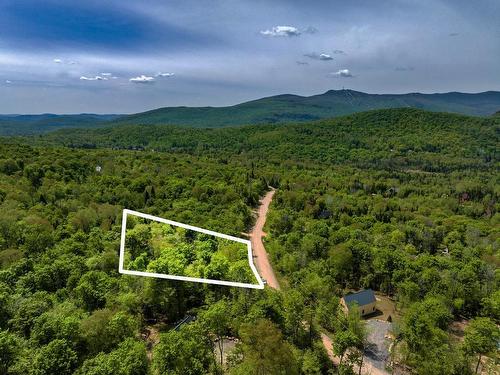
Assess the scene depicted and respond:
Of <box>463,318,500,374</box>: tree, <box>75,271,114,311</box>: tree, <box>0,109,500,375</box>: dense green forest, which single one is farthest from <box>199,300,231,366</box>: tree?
<box>463,318,500,374</box>: tree

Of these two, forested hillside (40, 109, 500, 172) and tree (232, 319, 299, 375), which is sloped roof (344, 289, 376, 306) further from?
forested hillside (40, 109, 500, 172)

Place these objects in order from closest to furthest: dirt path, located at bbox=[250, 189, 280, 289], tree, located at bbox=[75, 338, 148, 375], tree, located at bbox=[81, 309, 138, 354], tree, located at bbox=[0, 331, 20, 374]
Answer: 1. tree, located at bbox=[75, 338, 148, 375]
2. tree, located at bbox=[0, 331, 20, 374]
3. tree, located at bbox=[81, 309, 138, 354]
4. dirt path, located at bbox=[250, 189, 280, 289]

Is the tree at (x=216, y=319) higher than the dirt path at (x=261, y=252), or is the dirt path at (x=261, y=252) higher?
the tree at (x=216, y=319)

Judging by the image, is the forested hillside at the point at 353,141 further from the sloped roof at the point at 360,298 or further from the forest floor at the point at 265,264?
the sloped roof at the point at 360,298

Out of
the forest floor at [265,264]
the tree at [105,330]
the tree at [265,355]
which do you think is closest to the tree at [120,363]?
the tree at [105,330]

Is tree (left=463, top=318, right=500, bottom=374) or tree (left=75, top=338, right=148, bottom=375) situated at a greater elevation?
tree (left=75, top=338, right=148, bottom=375)

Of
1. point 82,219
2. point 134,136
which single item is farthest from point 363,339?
point 134,136

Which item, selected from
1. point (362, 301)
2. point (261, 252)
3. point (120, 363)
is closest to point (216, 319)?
point (120, 363)
